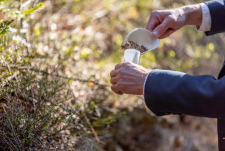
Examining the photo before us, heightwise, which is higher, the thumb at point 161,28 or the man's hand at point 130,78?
the thumb at point 161,28

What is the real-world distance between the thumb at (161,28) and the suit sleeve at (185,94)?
1.42 feet

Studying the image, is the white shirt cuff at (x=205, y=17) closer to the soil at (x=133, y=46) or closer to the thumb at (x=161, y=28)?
the thumb at (x=161, y=28)

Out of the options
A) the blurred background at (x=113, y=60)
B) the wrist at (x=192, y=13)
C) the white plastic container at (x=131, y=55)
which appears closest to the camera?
the white plastic container at (x=131, y=55)

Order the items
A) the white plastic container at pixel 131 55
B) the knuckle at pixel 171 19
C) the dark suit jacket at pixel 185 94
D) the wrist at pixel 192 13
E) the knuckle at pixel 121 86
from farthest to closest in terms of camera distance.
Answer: the wrist at pixel 192 13 → the knuckle at pixel 171 19 → the white plastic container at pixel 131 55 → the knuckle at pixel 121 86 → the dark suit jacket at pixel 185 94

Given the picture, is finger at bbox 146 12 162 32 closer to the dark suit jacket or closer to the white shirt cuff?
the white shirt cuff

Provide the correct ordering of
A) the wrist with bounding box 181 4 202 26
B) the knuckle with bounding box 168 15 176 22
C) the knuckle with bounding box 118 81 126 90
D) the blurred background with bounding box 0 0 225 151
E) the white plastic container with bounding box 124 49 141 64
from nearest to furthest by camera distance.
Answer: the knuckle with bounding box 118 81 126 90, the white plastic container with bounding box 124 49 141 64, the knuckle with bounding box 168 15 176 22, the wrist with bounding box 181 4 202 26, the blurred background with bounding box 0 0 225 151

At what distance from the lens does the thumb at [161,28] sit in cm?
140

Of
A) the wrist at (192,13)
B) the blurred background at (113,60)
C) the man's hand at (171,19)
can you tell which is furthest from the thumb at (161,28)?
the blurred background at (113,60)

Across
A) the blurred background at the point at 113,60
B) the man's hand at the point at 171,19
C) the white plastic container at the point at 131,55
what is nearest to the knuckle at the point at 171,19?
the man's hand at the point at 171,19

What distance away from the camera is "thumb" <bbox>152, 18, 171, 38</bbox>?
55.0 inches

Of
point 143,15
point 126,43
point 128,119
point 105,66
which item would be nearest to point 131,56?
point 126,43

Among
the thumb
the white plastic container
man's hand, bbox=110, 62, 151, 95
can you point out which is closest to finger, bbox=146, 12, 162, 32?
the thumb

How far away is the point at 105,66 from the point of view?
2.56 metres

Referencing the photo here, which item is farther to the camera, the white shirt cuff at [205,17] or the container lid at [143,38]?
the white shirt cuff at [205,17]
